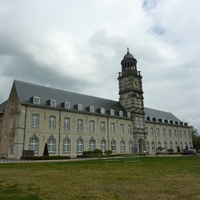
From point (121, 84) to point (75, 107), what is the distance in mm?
15548

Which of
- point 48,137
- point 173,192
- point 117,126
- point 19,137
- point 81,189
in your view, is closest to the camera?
point 173,192

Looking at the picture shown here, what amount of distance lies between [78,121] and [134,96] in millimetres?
15075

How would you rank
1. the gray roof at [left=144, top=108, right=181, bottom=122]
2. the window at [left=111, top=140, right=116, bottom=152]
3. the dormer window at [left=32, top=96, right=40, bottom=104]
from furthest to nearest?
the gray roof at [left=144, top=108, right=181, bottom=122] → the window at [left=111, top=140, right=116, bottom=152] → the dormer window at [left=32, top=96, right=40, bottom=104]

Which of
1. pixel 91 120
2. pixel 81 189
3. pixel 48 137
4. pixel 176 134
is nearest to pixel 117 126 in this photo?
pixel 91 120

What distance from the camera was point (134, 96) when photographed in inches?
1758

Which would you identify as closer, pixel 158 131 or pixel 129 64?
pixel 129 64

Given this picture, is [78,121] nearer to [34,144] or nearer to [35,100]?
[35,100]

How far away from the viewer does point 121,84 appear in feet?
156

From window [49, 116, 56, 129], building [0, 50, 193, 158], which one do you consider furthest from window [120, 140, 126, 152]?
window [49, 116, 56, 129]

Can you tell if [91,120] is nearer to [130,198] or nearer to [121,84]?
[121,84]

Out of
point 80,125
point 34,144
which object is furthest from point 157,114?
point 34,144

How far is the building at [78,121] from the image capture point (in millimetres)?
29953

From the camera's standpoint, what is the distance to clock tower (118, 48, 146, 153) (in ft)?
145

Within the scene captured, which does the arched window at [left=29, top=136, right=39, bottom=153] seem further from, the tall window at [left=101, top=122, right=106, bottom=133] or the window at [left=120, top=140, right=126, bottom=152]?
the window at [left=120, top=140, right=126, bottom=152]
